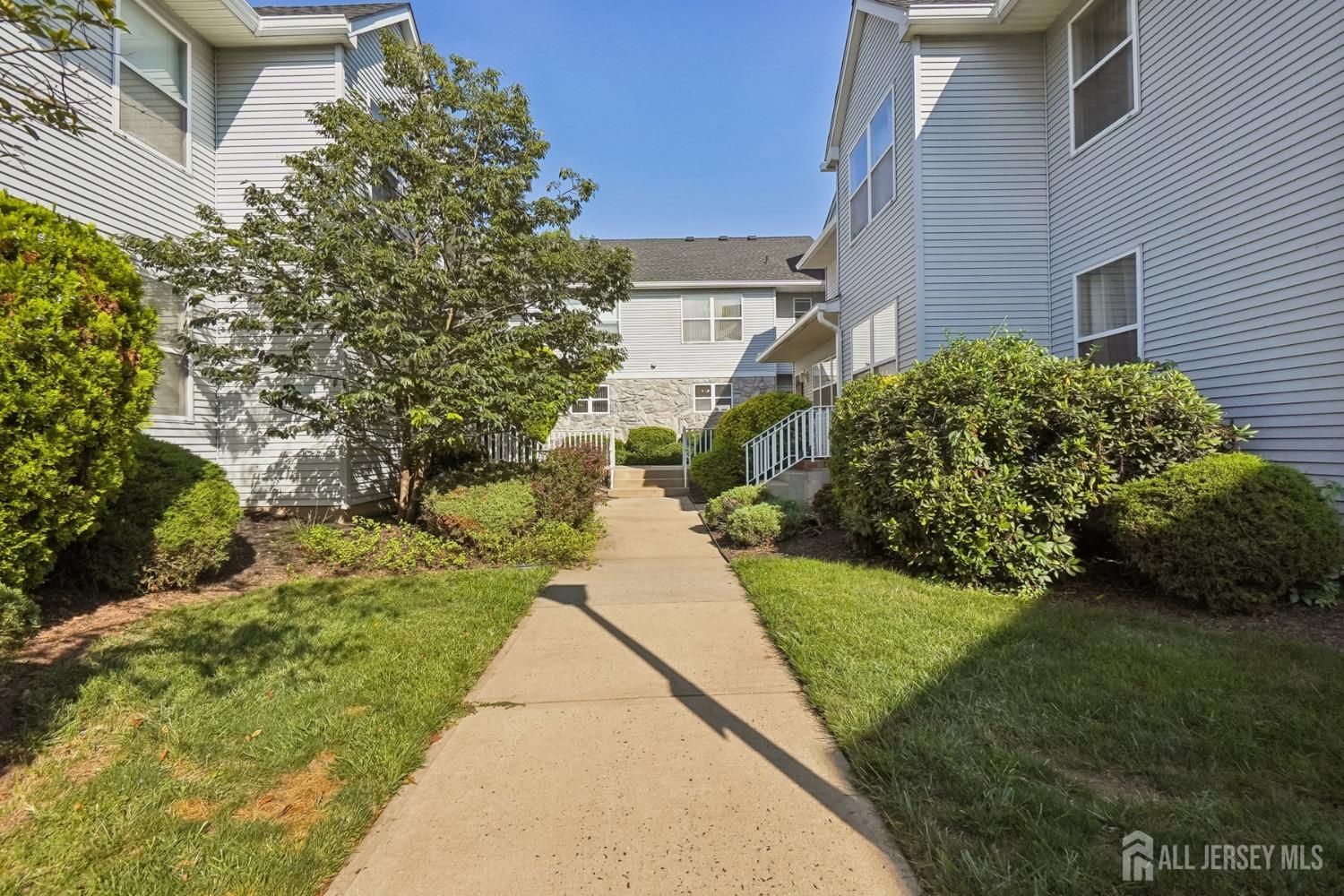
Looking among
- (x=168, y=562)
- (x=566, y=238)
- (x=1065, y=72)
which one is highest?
(x=1065, y=72)

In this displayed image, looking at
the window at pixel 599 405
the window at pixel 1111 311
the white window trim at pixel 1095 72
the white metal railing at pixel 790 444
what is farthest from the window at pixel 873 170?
the window at pixel 599 405

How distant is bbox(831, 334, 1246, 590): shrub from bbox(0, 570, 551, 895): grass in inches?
144

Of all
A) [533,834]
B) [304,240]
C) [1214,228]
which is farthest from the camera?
[304,240]

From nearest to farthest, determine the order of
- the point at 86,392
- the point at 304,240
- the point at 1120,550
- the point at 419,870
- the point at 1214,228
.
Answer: the point at 419,870, the point at 86,392, the point at 1120,550, the point at 1214,228, the point at 304,240

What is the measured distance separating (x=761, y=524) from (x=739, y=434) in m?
3.86

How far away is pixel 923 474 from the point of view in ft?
16.5

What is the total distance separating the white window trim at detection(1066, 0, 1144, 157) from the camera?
6.57 meters

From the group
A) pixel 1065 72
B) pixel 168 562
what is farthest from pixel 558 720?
pixel 1065 72

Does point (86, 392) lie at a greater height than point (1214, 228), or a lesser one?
lesser

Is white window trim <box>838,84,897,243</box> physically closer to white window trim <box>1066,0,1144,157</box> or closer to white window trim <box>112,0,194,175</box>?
white window trim <box>1066,0,1144,157</box>

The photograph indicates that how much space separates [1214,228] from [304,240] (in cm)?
914

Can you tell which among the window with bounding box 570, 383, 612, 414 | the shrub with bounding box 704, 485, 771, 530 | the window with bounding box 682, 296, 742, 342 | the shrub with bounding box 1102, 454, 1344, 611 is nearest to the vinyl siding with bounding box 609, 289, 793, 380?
the window with bounding box 682, 296, 742, 342

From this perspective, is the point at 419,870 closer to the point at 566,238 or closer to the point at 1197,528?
the point at 1197,528

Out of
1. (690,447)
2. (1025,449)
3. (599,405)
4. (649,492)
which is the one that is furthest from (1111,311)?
(599,405)
